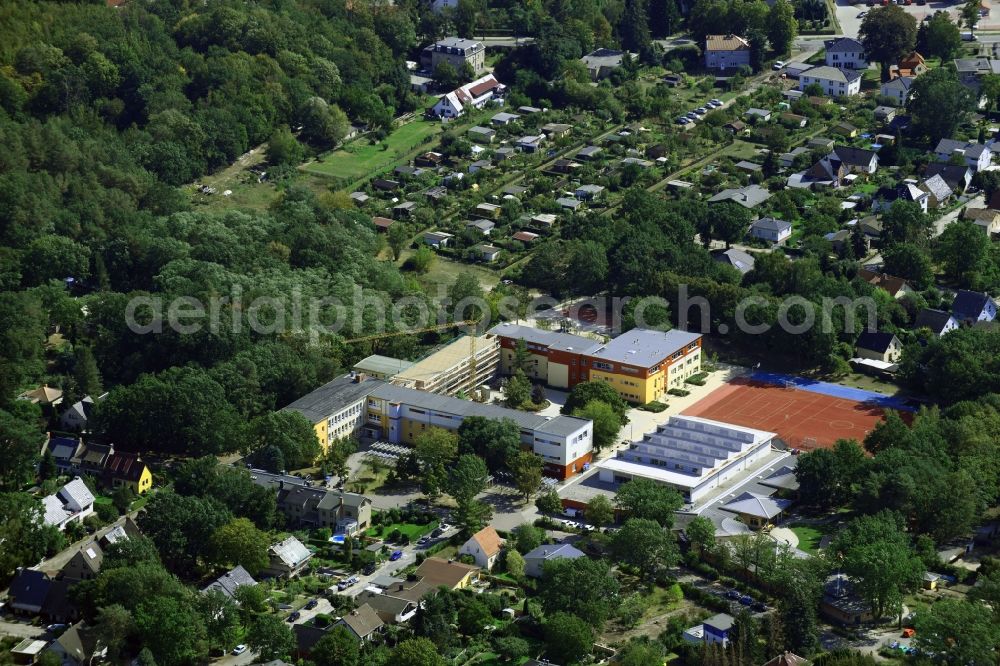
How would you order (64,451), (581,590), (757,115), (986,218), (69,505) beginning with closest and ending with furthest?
(581,590)
(69,505)
(64,451)
(986,218)
(757,115)

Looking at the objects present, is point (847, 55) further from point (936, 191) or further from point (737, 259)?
point (737, 259)

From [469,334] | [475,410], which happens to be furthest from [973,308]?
[475,410]

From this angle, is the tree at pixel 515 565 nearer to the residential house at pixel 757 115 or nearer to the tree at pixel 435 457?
the tree at pixel 435 457

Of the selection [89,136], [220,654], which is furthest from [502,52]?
[220,654]

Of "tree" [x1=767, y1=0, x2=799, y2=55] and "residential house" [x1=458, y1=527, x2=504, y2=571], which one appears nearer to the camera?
"residential house" [x1=458, y1=527, x2=504, y2=571]

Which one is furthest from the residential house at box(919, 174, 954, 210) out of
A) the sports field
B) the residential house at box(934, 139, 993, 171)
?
the sports field

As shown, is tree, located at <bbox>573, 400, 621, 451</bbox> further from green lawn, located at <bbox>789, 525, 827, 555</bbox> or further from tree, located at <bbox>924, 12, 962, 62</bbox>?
tree, located at <bbox>924, 12, 962, 62</bbox>
